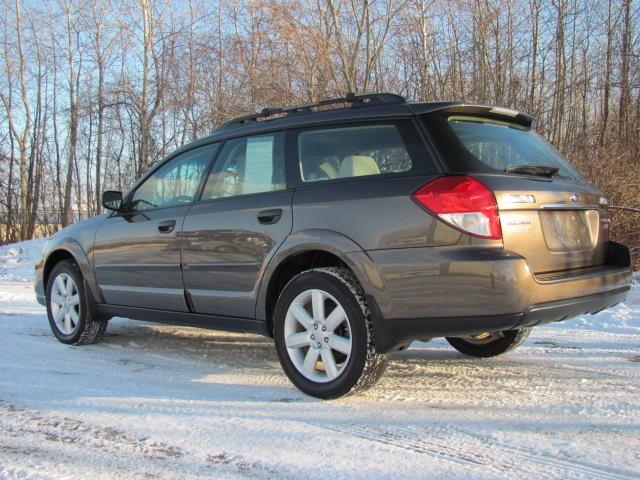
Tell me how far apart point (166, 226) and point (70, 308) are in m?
1.61

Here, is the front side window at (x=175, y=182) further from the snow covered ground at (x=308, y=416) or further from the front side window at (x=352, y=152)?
the snow covered ground at (x=308, y=416)

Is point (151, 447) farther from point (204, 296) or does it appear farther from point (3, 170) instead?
point (3, 170)

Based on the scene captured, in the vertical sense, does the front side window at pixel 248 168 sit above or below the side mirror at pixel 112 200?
above

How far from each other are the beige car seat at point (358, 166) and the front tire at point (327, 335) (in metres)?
0.60

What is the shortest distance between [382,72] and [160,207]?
13.7 meters

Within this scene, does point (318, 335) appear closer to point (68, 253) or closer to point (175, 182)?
point (175, 182)

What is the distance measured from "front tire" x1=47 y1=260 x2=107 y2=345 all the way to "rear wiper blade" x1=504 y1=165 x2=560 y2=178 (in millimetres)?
3826

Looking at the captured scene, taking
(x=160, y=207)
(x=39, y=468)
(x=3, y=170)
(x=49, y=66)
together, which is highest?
(x=49, y=66)

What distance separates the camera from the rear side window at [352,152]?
3.52 meters

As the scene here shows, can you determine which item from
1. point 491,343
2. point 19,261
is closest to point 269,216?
point 491,343

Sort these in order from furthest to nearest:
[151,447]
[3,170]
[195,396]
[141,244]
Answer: [3,170], [141,244], [195,396], [151,447]

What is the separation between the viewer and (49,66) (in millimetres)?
31812

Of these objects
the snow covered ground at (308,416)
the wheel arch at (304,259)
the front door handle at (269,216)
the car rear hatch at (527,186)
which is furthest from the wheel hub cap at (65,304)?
the car rear hatch at (527,186)

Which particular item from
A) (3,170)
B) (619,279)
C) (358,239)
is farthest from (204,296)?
(3,170)
